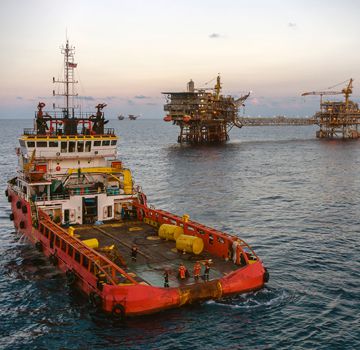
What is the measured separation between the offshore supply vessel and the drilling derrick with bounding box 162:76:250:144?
4106 inches

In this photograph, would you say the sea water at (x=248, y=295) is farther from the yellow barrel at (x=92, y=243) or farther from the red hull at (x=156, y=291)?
the yellow barrel at (x=92, y=243)

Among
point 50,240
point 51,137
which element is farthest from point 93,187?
point 50,240

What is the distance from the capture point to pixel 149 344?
22.0 metres

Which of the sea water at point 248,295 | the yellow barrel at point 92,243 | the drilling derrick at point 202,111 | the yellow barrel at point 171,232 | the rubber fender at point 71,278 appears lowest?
the sea water at point 248,295

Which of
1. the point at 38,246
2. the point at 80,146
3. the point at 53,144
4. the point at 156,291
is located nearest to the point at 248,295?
the point at 156,291

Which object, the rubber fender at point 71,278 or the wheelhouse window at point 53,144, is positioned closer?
the rubber fender at point 71,278

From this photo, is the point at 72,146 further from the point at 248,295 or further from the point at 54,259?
the point at 248,295

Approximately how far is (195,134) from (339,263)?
127 meters

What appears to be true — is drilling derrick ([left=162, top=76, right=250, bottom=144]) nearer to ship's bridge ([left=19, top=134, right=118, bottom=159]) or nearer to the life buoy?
ship's bridge ([left=19, top=134, right=118, bottom=159])

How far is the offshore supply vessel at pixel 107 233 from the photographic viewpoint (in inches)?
958

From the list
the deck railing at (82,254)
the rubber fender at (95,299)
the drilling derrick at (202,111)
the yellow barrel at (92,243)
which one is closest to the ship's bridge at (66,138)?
the deck railing at (82,254)

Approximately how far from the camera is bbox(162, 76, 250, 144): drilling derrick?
14788 centimetres

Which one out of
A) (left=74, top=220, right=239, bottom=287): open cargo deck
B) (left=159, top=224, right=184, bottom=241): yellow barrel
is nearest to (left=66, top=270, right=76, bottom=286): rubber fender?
(left=74, top=220, right=239, bottom=287): open cargo deck

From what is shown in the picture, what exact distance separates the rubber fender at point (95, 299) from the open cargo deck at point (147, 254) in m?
2.26
